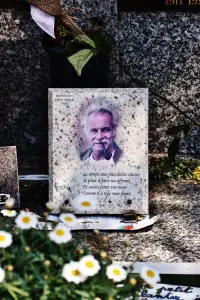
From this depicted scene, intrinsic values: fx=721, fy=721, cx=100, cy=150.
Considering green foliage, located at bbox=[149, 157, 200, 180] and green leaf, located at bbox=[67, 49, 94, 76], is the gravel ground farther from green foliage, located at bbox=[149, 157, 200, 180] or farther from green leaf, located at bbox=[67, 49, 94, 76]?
green leaf, located at bbox=[67, 49, 94, 76]

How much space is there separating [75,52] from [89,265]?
63.9 inches

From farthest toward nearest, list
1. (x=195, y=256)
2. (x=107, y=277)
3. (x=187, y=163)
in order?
1. (x=187, y=163)
2. (x=195, y=256)
3. (x=107, y=277)

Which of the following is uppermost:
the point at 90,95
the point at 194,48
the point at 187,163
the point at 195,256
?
the point at 194,48

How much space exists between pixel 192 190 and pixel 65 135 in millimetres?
721

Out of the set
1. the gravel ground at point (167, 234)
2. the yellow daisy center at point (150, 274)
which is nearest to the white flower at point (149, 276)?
the yellow daisy center at point (150, 274)

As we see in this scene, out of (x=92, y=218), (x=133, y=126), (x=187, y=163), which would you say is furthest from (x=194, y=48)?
(x=92, y=218)

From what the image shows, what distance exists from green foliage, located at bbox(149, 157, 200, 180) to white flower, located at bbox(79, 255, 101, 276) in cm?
173

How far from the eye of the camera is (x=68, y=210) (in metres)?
3.14

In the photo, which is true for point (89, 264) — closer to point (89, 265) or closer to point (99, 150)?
point (89, 265)

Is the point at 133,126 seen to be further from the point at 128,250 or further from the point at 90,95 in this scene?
the point at 128,250

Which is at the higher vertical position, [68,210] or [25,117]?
[25,117]

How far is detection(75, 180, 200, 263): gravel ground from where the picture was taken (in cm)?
279

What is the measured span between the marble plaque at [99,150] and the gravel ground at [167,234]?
0.14m

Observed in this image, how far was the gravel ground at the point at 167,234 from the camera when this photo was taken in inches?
110
